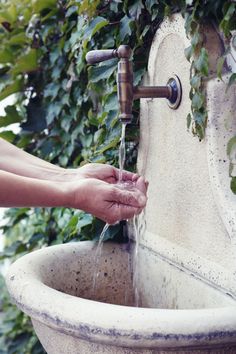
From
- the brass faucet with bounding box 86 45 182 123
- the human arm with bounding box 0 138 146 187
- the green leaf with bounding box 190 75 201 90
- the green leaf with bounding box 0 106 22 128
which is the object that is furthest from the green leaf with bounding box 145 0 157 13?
the green leaf with bounding box 0 106 22 128

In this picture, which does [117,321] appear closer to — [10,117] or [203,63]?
[203,63]

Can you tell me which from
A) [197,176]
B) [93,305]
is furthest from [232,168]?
[93,305]

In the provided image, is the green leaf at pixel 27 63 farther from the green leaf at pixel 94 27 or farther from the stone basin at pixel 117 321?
the stone basin at pixel 117 321

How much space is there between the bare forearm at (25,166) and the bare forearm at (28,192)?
0.28 meters

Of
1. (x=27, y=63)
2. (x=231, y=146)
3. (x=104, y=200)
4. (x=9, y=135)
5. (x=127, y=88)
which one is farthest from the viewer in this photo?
(x=9, y=135)

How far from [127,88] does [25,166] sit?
357 mm

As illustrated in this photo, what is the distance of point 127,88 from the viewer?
4.25 feet

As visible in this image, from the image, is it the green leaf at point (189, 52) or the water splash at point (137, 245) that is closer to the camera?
the green leaf at point (189, 52)

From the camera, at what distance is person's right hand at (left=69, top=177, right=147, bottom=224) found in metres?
1.15

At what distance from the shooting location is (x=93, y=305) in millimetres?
918

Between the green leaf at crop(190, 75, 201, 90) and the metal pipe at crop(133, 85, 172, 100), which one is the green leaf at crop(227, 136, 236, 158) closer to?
the green leaf at crop(190, 75, 201, 90)


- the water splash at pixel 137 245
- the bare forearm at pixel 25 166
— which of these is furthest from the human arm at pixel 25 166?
the water splash at pixel 137 245

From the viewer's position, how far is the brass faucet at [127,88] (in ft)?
4.20

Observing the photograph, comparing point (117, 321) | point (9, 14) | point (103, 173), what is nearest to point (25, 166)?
point (103, 173)
